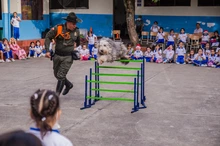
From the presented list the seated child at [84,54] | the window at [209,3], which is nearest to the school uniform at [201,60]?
the seated child at [84,54]

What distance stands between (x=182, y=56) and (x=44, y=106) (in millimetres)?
12588

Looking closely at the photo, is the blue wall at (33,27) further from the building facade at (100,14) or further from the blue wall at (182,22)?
the blue wall at (182,22)

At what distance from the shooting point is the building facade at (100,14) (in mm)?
17688

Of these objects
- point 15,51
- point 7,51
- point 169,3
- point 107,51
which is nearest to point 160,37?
point 169,3

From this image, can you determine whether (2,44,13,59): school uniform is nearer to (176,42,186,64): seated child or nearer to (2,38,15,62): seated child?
(2,38,15,62): seated child

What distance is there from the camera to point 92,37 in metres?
16.8

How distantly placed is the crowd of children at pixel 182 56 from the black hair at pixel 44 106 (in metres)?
11.3

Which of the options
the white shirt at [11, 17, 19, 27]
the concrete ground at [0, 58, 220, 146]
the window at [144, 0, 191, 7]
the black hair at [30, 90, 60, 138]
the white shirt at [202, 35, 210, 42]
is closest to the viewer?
the black hair at [30, 90, 60, 138]

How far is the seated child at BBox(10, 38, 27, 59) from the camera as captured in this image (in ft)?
49.0

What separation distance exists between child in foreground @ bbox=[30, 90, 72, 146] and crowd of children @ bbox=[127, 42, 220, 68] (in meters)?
11.3

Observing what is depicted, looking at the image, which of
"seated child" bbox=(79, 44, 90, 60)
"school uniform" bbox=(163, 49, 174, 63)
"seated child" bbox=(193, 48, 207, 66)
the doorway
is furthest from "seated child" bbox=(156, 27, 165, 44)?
the doorway

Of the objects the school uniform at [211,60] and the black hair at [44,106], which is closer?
the black hair at [44,106]

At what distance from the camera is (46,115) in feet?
7.92

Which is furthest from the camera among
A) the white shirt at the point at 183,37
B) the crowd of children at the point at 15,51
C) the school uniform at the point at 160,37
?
the school uniform at the point at 160,37
